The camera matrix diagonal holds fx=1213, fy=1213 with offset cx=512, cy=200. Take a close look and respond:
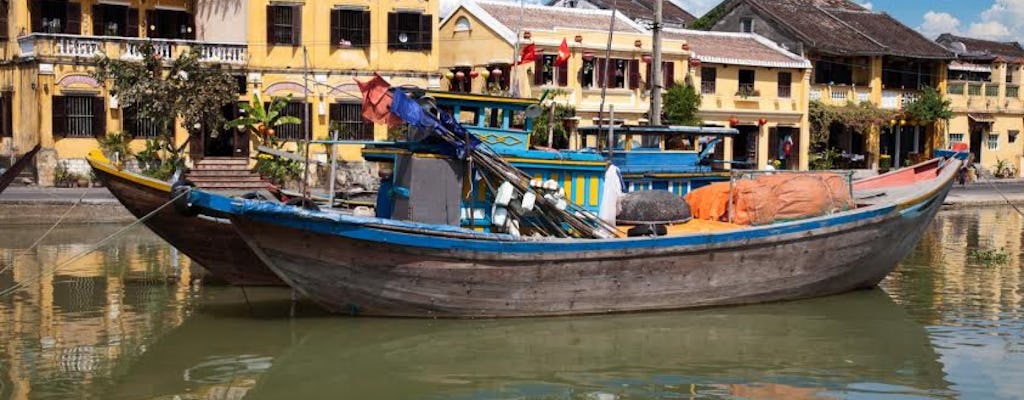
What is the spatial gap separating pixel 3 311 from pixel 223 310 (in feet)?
9.05

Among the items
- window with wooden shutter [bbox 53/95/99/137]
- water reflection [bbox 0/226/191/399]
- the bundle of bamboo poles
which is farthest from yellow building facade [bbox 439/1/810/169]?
the bundle of bamboo poles

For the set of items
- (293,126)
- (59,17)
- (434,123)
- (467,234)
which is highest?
(59,17)

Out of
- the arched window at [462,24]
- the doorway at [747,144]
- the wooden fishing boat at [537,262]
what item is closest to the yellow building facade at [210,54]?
the arched window at [462,24]

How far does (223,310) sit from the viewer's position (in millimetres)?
15805

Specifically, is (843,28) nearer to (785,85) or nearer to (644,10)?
(785,85)

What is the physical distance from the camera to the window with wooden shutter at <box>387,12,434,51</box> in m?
32.6

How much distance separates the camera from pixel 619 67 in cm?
3534

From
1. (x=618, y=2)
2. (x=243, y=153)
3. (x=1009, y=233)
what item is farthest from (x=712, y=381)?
(x=618, y=2)

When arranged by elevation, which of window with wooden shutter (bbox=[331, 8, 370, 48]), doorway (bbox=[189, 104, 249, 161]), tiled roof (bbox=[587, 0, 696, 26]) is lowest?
doorway (bbox=[189, 104, 249, 161])

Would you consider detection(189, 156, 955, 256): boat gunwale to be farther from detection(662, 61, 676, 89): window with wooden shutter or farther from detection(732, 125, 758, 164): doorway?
detection(732, 125, 758, 164): doorway

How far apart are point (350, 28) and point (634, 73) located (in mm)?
8550

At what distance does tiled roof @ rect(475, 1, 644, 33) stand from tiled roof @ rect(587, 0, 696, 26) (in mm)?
6847

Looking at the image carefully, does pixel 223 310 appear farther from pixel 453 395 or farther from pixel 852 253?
pixel 852 253

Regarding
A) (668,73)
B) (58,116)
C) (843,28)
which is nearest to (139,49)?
(58,116)
